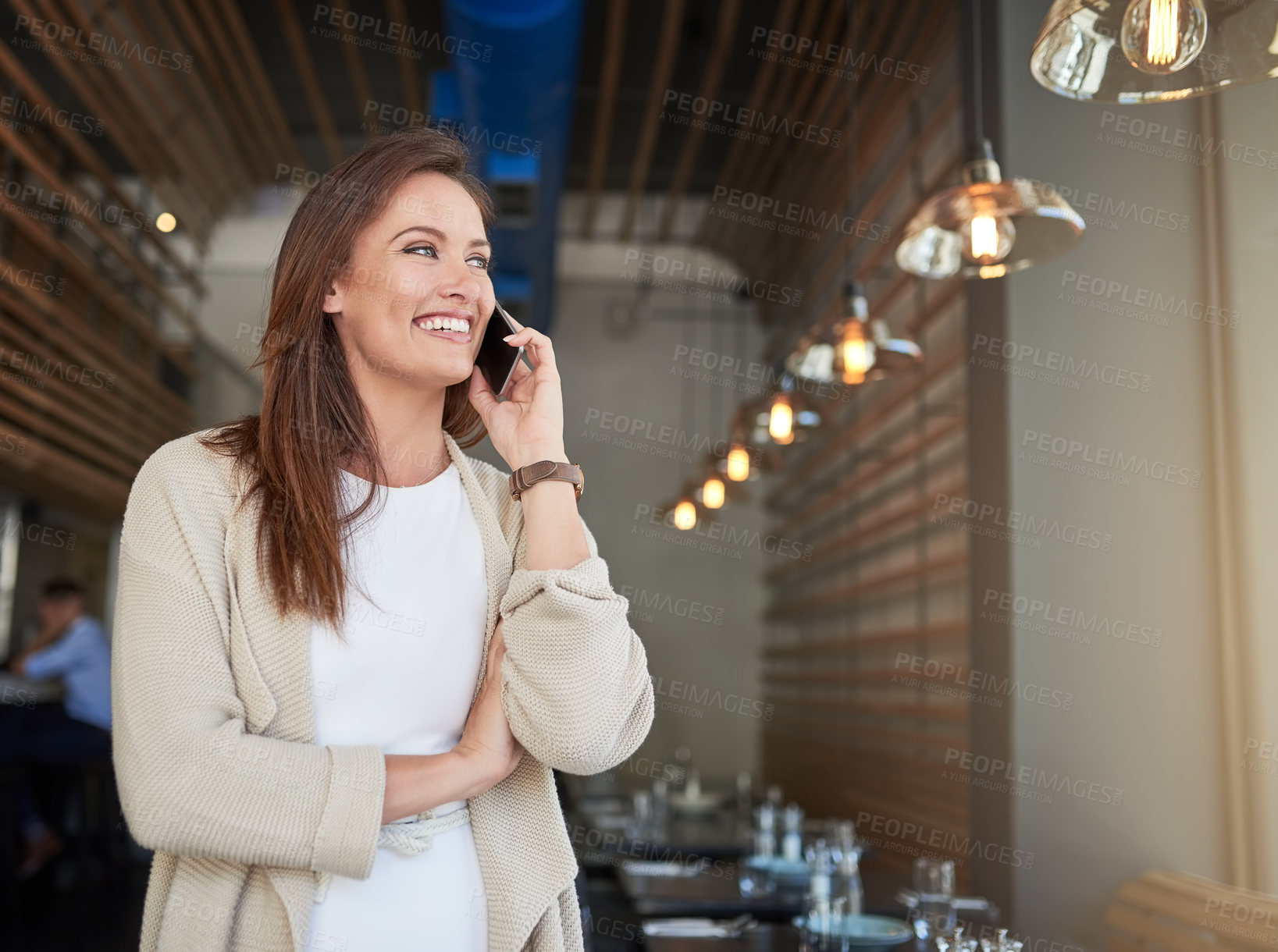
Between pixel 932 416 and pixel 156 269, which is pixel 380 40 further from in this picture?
pixel 932 416

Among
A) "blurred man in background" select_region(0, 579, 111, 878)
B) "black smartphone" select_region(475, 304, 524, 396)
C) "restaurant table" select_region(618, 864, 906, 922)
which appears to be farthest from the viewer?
"blurred man in background" select_region(0, 579, 111, 878)

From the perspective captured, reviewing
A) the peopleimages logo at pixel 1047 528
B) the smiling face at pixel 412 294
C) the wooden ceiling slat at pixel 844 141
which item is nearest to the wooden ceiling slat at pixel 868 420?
the wooden ceiling slat at pixel 844 141

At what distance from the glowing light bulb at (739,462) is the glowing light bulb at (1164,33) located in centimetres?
379

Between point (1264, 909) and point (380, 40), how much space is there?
20.6ft

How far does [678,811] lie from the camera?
626 centimetres

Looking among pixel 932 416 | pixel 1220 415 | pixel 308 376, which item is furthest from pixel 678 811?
pixel 308 376

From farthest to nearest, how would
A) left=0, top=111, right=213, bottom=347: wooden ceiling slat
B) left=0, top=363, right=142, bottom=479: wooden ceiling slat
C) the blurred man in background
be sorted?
the blurred man in background → left=0, top=363, right=142, bottom=479: wooden ceiling slat → left=0, top=111, right=213, bottom=347: wooden ceiling slat

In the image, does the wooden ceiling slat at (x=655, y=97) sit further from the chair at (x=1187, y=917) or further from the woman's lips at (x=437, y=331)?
the woman's lips at (x=437, y=331)

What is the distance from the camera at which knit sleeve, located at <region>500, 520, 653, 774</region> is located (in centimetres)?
124

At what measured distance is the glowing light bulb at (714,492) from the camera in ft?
21.1

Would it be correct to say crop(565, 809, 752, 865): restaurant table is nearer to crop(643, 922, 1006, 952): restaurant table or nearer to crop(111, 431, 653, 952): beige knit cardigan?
crop(643, 922, 1006, 952): restaurant table

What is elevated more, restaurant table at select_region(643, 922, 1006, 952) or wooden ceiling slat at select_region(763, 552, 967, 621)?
wooden ceiling slat at select_region(763, 552, 967, 621)

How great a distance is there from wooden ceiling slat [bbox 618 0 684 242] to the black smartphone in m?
4.42

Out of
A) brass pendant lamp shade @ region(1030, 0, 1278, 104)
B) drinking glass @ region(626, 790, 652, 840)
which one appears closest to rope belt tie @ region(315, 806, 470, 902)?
brass pendant lamp shade @ region(1030, 0, 1278, 104)
